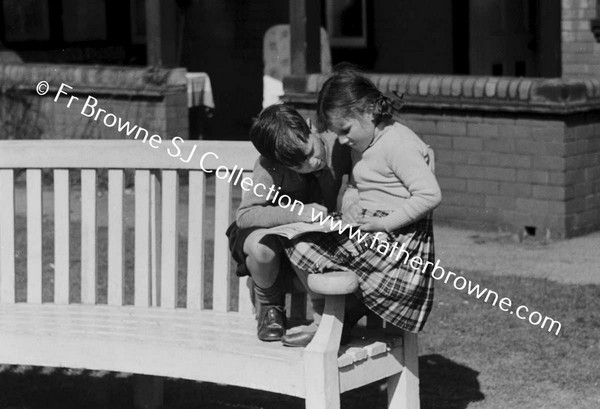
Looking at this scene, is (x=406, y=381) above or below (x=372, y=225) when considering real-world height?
below

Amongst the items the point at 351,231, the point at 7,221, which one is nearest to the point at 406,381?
the point at 351,231

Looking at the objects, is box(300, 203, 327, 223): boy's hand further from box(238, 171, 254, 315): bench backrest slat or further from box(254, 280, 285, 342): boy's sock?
box(238, 171, 254, 315): bench backrest slat

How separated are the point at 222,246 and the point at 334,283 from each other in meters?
0.90

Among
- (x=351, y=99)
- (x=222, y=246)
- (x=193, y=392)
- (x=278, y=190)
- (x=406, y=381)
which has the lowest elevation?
(x=193, y=392)

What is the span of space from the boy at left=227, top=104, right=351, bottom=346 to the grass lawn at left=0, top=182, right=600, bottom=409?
0.94 m

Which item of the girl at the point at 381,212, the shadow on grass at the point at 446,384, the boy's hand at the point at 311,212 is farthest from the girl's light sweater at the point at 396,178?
the shadow on grass at the point at 446,384

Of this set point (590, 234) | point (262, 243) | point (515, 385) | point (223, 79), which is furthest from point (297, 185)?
point (223, 79)

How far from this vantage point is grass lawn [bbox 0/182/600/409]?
5.00 meters

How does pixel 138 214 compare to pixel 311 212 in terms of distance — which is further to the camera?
pixel 138 214

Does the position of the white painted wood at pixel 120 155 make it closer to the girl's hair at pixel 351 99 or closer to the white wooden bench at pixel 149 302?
the white wooden bench at pixel 149 302

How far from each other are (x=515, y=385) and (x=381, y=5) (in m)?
7.87

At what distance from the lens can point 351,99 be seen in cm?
408

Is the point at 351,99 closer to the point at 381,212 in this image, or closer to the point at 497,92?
the point at 381,212

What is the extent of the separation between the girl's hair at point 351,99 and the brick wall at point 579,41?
5439 mm
